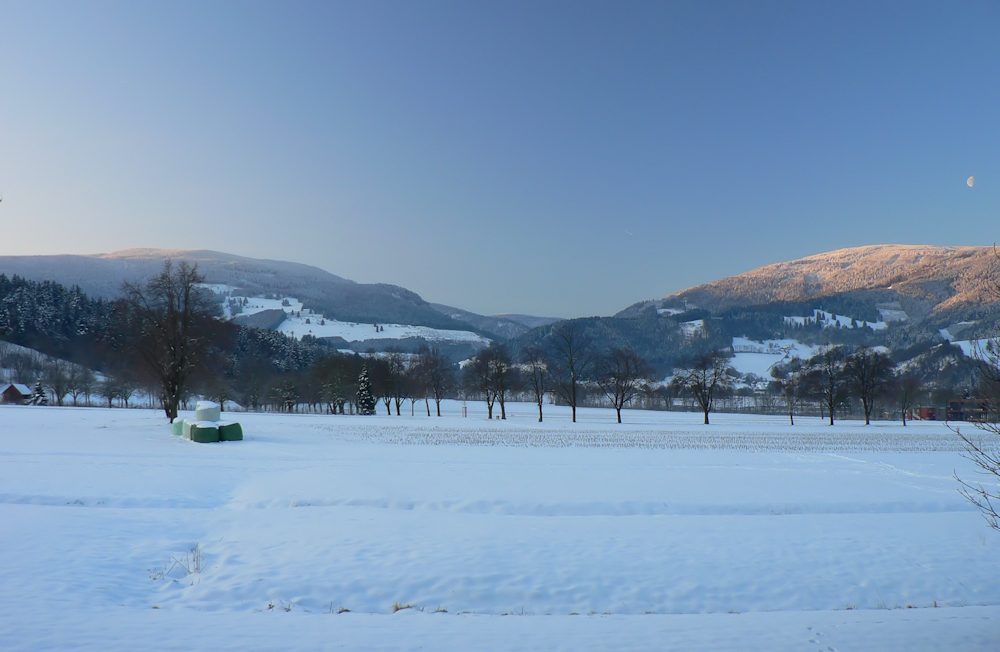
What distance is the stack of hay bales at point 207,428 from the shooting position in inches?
1128

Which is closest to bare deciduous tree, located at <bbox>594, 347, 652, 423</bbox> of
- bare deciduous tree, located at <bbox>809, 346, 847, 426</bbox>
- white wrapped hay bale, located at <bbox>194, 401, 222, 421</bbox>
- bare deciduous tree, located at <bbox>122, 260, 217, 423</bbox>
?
bare deciduous tree, located at <bbox>809, 346, 847, 426</bbox>

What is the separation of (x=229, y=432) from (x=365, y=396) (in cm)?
4443

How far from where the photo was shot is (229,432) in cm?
2961

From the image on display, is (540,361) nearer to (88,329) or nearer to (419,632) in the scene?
(419,632)

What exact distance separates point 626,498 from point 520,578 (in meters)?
6.40

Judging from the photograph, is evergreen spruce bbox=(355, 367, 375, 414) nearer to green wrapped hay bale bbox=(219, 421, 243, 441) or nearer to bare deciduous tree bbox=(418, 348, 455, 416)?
bare deciduous tree bbox=(418, 348, 455, 416)

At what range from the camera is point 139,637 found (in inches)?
271

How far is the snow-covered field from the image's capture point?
743 cm

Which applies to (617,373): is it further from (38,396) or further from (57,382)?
(57,382)

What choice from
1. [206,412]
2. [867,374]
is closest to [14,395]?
[206,412]

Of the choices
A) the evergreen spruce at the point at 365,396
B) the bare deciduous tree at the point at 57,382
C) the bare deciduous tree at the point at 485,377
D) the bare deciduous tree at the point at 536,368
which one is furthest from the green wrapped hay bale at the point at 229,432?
the bare deciduous tree at the point at 57,382

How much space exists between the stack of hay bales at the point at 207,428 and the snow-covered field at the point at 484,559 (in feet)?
27.8

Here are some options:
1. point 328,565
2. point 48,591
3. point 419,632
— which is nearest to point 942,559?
point 419,632

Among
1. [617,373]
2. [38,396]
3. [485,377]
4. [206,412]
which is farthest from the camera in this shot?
[38,396]
